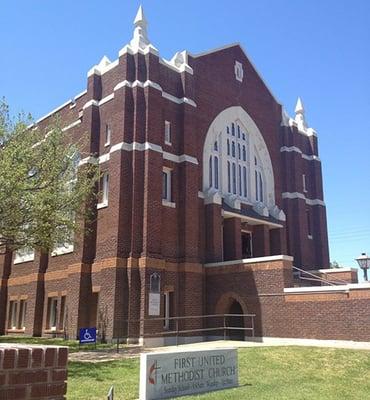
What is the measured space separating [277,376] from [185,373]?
3.86 metres

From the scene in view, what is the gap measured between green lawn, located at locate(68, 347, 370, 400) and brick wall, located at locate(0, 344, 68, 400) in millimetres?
6239

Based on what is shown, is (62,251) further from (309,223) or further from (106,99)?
(309,223)

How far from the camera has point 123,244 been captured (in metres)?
20.9

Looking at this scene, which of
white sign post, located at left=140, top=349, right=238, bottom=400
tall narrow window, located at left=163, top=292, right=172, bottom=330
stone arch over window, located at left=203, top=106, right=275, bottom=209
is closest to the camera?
white sign post, located at left=140, top=349, right=238, bottom=400

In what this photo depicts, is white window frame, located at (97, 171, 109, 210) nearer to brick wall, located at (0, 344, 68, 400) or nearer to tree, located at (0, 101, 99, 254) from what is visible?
tree, located at (0, 101, 99, 254)

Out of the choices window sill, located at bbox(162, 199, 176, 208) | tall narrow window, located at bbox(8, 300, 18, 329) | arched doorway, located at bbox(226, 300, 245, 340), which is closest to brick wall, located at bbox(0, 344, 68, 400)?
window sill, located at bbox(162, 199, 176, 208)

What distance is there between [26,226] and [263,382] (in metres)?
9.77

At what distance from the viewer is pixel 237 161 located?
28375 millimetres

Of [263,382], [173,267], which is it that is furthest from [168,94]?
[263,382]

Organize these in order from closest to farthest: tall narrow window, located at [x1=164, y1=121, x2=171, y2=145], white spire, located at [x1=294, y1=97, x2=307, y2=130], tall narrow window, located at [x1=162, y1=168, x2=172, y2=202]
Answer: tall narrow window, located at [x1=162, y1=168, x2=172, y2=202]
tall narrow window, located at [x1=164, y1=121, x2=171, y2=145]
white spire, located at [x1=294, y1=97, x2=307, y2=130]

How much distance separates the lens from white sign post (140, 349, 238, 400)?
28.0 ft

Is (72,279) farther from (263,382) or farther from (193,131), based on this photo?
(263,382)

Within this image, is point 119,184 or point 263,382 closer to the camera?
point 263,382

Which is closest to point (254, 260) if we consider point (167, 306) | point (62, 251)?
point (167, 306)
